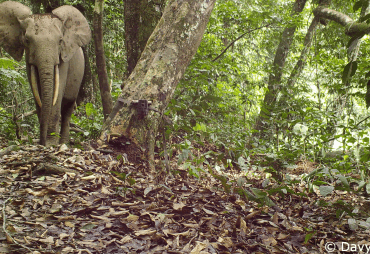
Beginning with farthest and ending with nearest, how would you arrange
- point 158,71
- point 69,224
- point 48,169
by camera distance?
1. point 158,71
2. point 48,169
3. point 69,224

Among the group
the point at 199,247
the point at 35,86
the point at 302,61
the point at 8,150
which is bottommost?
the point at 199,247

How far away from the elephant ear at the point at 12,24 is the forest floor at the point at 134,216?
241 cm

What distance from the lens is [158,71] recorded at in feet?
11.9

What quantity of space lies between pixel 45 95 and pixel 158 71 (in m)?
2.10

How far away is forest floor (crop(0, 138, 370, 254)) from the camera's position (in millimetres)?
2045

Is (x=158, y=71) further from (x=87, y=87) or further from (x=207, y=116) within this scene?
(x=87, y=87)

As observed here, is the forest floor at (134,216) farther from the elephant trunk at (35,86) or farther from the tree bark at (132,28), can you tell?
the tree bark at (132,28)

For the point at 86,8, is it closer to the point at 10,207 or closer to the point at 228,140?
the point at 228,140

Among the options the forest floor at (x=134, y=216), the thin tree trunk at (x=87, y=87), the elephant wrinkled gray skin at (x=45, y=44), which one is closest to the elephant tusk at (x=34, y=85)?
the elephant wrinkled gray skin at (x=45, y=44)

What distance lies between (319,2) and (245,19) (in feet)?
11.5

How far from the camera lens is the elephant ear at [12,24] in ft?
15.1

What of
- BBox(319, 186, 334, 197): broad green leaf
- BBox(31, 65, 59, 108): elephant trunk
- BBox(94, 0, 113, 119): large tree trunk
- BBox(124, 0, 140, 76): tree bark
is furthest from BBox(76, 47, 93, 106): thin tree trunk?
BBox(319, 186, 334, 197): broad green leaf

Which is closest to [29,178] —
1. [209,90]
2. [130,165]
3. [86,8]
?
[130,165]

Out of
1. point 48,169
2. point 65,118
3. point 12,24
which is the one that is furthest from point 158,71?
point 65,118
